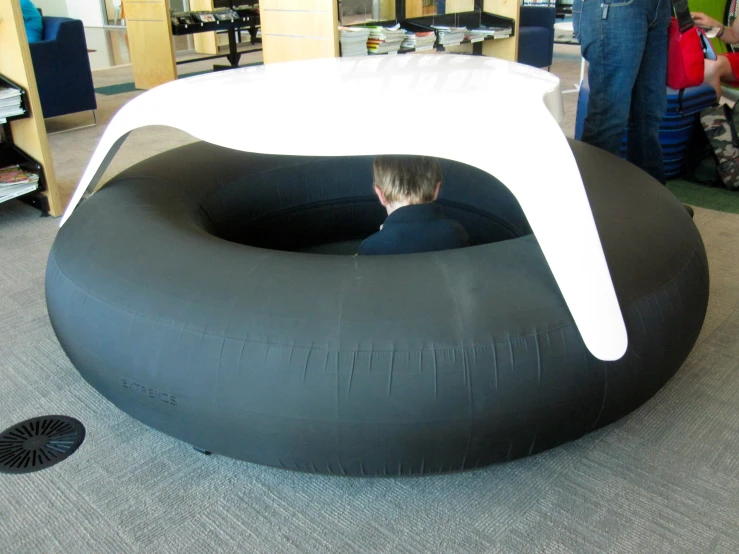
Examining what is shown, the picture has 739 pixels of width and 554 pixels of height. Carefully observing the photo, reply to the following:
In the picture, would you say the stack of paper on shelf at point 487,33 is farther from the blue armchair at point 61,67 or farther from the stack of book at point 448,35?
the blue armchair at point 61,67

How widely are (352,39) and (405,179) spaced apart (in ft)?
7.61

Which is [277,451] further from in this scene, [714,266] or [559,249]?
[714,266]

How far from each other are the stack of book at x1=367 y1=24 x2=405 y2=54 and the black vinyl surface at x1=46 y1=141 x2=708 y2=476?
2543 mm

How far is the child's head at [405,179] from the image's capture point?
180 cm

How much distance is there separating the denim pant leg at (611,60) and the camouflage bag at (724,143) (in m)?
0.85

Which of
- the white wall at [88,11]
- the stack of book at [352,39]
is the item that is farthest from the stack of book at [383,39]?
the white wall at [88,11]

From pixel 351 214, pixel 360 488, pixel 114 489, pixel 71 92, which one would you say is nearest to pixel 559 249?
pixel 360 488

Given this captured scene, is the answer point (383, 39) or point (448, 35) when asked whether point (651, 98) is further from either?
point (448, 35)

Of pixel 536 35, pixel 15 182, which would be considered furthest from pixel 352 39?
pixel 536 35

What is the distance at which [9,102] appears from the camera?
9.29 ft

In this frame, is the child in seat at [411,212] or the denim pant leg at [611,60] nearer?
the child in seat at [411,212]

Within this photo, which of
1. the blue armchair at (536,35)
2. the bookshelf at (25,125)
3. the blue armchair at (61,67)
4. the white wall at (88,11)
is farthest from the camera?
the white wall at (88,11)

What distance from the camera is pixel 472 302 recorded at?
140 cm

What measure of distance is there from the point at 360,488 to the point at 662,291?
2.68ft
